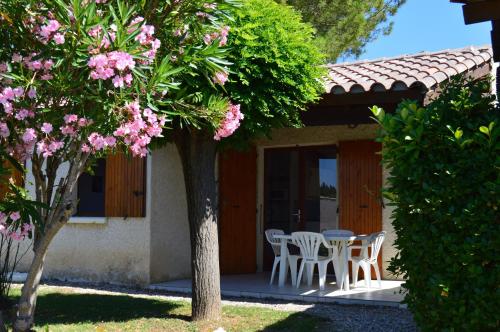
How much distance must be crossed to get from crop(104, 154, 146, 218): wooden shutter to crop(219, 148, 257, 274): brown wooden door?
141 centimetres

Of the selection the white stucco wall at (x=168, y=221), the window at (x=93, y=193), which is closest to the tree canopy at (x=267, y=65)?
the white stucco wall at (x=168, y=221)

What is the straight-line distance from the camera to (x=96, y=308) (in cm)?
734

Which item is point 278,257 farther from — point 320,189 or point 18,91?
point 18,91

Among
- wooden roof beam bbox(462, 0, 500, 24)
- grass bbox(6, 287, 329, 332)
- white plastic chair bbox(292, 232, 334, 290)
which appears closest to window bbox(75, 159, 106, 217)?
grass bbox(6, 287, 329, 332)

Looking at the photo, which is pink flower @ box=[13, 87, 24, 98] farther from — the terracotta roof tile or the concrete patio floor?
the concrete patio floor

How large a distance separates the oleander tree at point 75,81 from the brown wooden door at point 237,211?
18.7 feet

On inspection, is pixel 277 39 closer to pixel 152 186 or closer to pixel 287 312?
pixel 287 312

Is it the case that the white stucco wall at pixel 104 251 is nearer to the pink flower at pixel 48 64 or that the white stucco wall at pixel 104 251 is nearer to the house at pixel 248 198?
the house at pixel 248 198

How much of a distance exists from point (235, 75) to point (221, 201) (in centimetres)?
420

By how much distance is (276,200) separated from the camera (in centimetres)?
1104

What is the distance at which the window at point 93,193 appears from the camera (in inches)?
412

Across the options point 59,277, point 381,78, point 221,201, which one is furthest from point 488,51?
point 59,277

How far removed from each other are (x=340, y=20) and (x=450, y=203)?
13.6m

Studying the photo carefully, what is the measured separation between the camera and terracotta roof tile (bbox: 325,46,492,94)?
7555 millimetres
